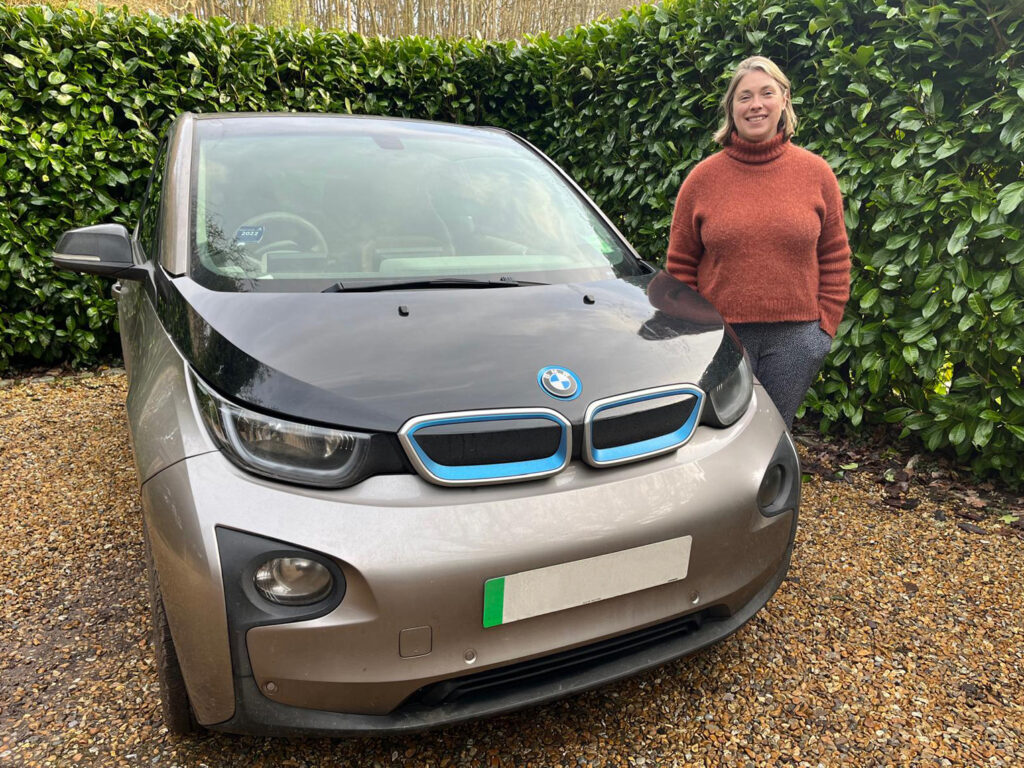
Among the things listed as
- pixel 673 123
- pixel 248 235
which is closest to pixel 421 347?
pixel 248 235

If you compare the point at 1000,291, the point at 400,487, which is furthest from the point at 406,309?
the point at 1000,291

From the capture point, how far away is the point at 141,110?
15.0 feet

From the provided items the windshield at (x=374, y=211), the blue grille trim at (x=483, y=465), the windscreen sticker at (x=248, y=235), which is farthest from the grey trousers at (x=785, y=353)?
the windscreen sticker at (x=248, y=235)

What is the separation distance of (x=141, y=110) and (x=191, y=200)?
309cm

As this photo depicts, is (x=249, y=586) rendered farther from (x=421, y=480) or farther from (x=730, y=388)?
(x=730, y=388)

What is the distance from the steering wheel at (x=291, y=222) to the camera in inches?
81.9

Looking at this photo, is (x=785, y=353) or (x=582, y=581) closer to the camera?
(x=582, y=581)

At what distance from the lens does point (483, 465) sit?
1.49m

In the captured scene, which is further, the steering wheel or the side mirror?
the side mirror

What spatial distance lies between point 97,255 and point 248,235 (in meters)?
0.53

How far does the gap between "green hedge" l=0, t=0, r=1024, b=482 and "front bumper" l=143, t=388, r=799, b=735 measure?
210cm

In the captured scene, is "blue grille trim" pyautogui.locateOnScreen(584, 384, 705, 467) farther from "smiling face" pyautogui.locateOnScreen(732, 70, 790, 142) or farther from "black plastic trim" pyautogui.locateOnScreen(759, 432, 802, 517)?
"smiling face" pyautogui.locateOnScreen(732, 70, 790, 142)

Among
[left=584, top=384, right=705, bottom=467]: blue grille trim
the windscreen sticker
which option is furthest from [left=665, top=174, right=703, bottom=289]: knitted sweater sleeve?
the windscreen sticker

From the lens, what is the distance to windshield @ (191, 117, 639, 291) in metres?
2.03
